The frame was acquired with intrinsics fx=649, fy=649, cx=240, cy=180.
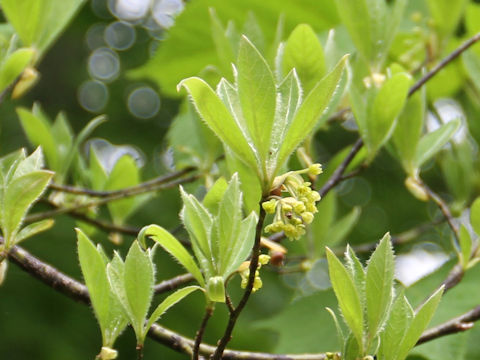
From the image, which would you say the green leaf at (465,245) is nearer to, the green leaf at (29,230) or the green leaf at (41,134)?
the green leaf at (29,230)

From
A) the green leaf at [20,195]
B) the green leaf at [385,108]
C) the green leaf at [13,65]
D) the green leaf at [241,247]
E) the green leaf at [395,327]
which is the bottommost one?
the green leaf at [395,327]

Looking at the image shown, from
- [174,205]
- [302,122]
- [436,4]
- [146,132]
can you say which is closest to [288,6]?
[436,4]

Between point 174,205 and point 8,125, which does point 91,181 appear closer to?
point 174,205

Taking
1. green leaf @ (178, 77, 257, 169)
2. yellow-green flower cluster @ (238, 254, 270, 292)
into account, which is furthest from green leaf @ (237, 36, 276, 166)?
yellow-green flower cluster @ (238, 254, 270, 292)

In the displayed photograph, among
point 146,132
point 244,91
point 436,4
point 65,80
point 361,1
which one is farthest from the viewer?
point 65,80

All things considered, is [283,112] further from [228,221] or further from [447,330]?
[447,330]

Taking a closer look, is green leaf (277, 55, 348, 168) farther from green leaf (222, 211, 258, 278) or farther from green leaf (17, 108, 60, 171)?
green leaf (17, 108, 60, 171)

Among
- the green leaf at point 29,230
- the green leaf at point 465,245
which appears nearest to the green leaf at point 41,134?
the green leaf at point 29,230

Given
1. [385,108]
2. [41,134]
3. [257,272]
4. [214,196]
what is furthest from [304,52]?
[41,134]
